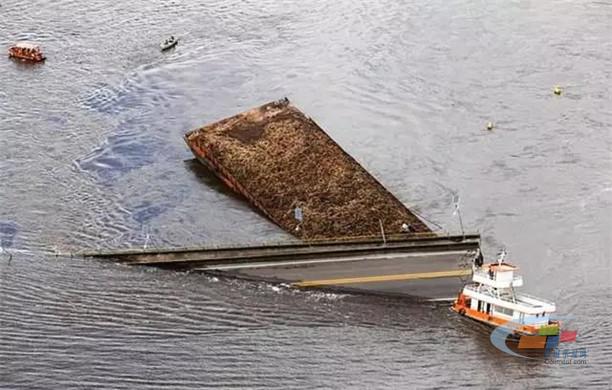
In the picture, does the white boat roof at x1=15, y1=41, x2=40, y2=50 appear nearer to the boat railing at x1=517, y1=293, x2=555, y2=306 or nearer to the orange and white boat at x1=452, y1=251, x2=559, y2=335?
the orange and white boat at x1=452, y1=251, x2=559, y2=335

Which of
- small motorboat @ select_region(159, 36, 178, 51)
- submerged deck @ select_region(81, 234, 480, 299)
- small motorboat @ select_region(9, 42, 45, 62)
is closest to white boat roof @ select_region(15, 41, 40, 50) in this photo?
small motorboat @ select_region(9, 42, 45, 62)

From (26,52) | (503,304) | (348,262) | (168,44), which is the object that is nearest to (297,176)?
(348,262)

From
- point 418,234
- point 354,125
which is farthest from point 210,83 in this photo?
point 418,234

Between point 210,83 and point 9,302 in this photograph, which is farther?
point 210,83

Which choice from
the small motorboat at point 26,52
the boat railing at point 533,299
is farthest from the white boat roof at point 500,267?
the small motorboat at point 26,52

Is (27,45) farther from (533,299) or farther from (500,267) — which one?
(533,299)

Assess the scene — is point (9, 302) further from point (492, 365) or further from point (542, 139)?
point (542, 139)
